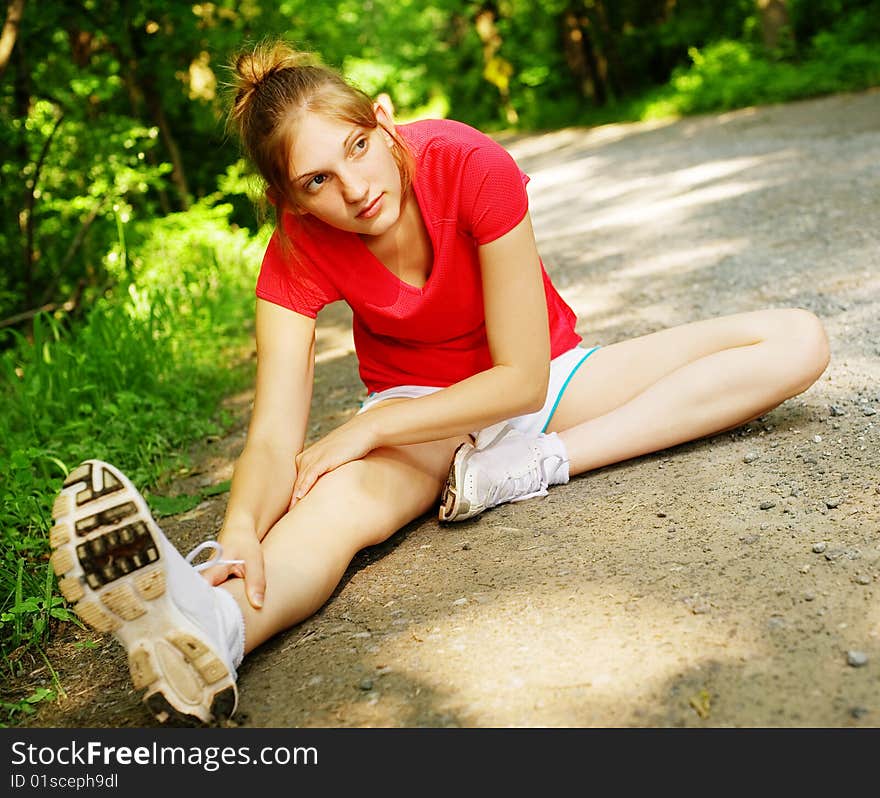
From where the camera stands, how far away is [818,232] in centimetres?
498

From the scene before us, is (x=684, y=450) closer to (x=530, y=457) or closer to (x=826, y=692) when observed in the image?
(x=530, y=457)

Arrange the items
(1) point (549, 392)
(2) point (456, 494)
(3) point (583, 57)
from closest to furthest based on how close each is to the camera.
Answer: (2) point (456, 494)
(1) point (549, 392)
(3) point (583, 57)

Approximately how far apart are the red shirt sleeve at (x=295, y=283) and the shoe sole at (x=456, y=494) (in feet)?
1.62

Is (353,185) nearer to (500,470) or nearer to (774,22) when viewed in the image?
(500,470)

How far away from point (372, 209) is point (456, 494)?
0.70 meters

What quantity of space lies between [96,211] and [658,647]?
5554 millimetres

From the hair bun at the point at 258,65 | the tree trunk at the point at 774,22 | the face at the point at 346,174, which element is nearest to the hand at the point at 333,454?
the face at the point at 346,174

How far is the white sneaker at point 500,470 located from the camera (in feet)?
7.77

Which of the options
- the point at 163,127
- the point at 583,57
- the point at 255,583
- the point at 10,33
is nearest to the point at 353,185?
the point at 255,583

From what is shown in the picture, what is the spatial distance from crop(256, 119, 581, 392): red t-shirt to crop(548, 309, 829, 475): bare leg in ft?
0.64

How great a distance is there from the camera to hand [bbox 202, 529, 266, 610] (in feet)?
6.18

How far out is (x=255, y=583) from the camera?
1.89 meters
